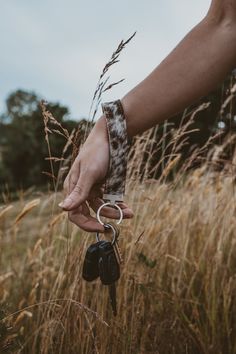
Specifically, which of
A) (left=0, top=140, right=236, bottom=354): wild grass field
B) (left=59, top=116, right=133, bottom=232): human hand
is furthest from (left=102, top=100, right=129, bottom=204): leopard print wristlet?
(left=0, top=140, right=236, bottom=354): wild grass field

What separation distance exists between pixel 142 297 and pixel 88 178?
3.89ft

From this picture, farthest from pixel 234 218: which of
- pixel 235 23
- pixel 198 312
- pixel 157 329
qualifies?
pixel 235 23

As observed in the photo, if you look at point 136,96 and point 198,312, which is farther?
point 198,312

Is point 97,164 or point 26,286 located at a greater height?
point 97,164

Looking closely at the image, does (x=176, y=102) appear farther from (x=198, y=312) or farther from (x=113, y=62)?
(x=198, y=312)

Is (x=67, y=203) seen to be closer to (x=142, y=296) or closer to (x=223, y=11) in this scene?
(x=223, y=11)

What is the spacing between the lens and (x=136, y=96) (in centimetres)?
127

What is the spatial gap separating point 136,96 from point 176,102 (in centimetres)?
10

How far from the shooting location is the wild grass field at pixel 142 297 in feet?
6.56

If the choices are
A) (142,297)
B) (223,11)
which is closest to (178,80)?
(223,11)

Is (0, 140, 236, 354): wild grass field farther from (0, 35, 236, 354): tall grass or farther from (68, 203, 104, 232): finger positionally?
(68, 203, 104, 232): finger

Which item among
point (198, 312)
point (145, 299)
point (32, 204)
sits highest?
point (32, 204)

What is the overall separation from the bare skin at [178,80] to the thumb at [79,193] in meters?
0.04

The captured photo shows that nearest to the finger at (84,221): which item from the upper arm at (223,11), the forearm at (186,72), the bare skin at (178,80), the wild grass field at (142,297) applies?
the bare skin at (178,80)
